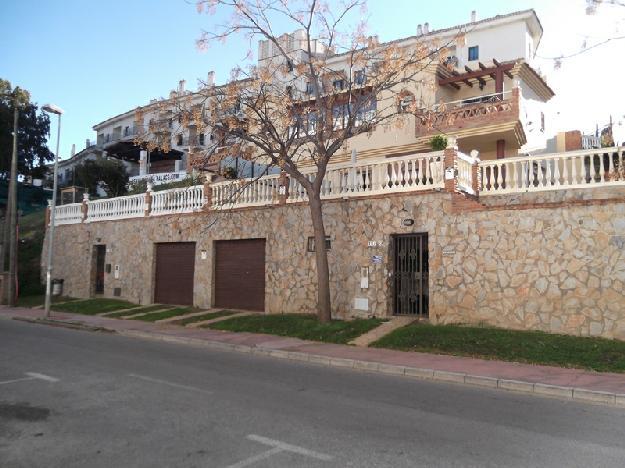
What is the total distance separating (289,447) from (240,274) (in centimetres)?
1341

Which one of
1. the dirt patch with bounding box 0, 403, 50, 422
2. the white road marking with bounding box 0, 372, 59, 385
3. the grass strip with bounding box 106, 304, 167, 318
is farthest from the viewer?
the grass strip with bounding box 106, 304, 167, 318

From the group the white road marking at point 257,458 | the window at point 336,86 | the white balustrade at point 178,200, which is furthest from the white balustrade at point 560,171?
the white balustrade at point 178,200

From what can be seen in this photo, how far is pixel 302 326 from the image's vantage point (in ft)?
45.1

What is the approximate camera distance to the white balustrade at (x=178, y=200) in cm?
1952

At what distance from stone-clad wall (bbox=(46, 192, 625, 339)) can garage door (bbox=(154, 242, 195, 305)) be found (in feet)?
9.09

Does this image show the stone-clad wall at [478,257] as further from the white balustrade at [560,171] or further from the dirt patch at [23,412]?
the dirt patch at [23,412]

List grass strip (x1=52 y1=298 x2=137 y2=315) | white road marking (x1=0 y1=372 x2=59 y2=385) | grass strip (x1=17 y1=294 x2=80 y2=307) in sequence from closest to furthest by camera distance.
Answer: white road marking (x1=0 y1=372 x2=59 y2=385), grass strip (x1=52 y1=298 x2=137 y2=315), grass strip (x1=17 y1=294 x2=80 y2=307)

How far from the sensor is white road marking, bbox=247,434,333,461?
4.61 metres

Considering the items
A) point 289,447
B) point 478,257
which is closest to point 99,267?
point 478,257

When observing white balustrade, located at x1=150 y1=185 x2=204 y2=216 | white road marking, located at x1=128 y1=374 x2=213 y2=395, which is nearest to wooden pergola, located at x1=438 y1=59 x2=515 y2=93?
white balustrade, located at x1=150 y1=185 x2=204 y2=216

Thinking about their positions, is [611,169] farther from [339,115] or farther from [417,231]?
[339,115]

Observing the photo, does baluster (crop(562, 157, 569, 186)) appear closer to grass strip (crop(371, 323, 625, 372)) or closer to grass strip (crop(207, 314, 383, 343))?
grass strip (crop(371, 323, 625, 372))

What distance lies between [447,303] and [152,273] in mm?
13008

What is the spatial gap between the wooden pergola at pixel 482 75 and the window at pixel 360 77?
32.0 ft
